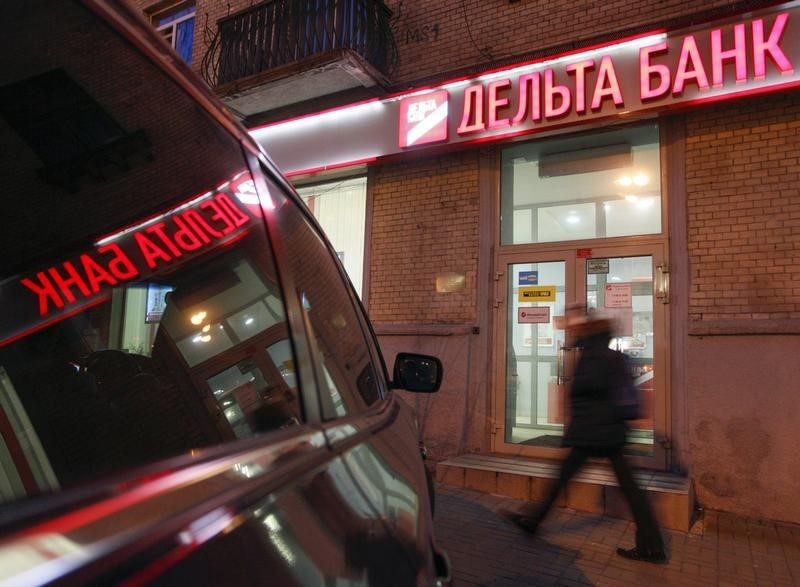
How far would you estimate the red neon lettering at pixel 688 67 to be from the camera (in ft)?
19.0

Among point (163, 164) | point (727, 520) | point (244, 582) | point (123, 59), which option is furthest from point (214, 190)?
point (727, 520)

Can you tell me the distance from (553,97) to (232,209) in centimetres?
605

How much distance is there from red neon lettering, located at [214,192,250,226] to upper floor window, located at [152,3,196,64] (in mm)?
10953

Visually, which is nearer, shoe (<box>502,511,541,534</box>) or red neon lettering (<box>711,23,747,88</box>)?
shoe (<box>502,511,541,534</box>)

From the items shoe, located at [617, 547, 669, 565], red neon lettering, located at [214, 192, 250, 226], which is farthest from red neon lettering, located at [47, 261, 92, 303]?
shoe, located at [617, 547, 669, 565]

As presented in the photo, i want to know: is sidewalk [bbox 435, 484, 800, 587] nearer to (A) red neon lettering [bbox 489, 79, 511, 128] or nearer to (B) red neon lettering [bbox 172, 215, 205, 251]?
(B) red neon lettering [bbox 172, 215, 205, 251]

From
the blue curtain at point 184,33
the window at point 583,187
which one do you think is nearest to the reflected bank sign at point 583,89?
the window at point 583,187

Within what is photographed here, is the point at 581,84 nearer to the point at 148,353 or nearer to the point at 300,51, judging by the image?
the point at 300,51

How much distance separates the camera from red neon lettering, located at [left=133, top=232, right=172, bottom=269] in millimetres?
996

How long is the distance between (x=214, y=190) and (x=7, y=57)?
0.46 meters

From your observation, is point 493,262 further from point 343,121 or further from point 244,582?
point 244,582

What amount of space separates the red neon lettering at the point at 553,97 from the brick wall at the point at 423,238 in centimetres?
113

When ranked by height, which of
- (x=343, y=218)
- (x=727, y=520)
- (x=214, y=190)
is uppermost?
(x=343, y=218)

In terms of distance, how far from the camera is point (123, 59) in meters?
1.03
